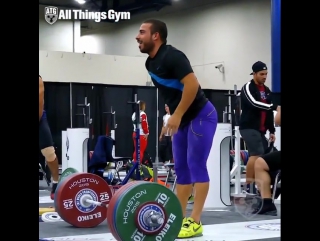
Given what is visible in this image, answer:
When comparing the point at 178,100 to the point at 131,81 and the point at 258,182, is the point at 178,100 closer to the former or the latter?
the point at 258,182

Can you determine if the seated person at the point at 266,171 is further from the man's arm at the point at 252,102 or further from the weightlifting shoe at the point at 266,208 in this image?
the man's arm at the point at 252,102

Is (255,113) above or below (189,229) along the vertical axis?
above

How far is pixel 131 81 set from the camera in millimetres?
13805

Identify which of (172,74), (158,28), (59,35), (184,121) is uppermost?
(59,35)

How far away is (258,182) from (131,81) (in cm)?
976

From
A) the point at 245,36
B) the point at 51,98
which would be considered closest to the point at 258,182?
the point at 51,98

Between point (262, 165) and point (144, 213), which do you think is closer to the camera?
point (144, 213)

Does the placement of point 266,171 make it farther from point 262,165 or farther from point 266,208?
point 266,208

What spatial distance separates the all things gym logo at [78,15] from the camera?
1520 centimetres

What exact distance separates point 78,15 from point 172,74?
42.3 ft

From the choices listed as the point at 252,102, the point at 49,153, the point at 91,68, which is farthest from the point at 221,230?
the point at 91,68

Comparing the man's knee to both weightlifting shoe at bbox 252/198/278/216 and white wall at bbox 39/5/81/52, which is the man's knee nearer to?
weightlifting shoe at bbox 252/198/278/216

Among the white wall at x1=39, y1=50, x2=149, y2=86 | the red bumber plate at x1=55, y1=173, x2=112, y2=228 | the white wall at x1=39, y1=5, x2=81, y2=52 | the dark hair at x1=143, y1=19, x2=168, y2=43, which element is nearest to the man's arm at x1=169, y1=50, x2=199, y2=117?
the dark hair at x1=143, y1=19, x2=168, y2=43

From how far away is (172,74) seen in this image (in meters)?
3.20
